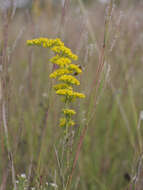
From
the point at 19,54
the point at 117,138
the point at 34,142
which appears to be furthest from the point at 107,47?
the point at 19,54

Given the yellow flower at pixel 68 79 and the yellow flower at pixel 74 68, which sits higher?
the yellow flower at pixel 74 68

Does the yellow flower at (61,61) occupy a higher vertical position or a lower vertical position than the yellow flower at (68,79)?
higher

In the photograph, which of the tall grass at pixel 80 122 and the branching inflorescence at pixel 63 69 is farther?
the tall grass at pixel 80 122

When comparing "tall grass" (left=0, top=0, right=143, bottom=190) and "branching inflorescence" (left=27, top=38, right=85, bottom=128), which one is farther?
"tall grass" (left=0, top=0, right=143, bottom=190)

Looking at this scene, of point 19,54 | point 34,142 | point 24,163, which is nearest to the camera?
point 24,163

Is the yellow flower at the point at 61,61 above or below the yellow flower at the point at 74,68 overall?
above

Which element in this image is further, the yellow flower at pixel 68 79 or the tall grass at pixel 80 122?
the tall grass at pixel 80 122

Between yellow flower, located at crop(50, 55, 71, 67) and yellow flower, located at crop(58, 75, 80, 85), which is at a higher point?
yellow flower, located at crop(50, 55, 71, 67)

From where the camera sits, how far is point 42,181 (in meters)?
1.04

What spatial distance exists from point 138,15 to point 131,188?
2.11m

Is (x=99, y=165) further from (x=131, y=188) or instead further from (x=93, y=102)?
(x=93, y=102)

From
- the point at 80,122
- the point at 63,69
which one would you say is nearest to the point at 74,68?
the point at 63,69

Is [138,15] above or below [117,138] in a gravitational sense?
above

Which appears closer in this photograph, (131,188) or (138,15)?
(131,188)
